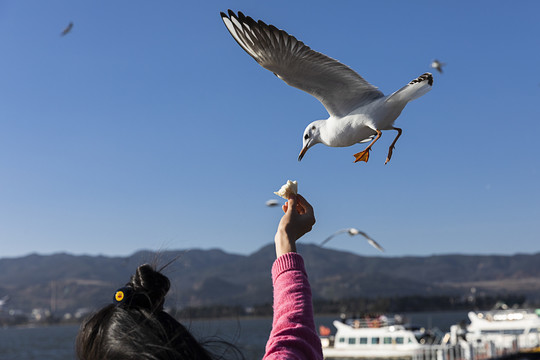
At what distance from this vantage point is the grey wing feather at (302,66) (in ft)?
7.81

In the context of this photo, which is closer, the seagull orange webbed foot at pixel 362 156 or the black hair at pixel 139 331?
the black hair at pixel 139 331

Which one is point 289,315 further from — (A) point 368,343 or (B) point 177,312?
(A) point 368,343

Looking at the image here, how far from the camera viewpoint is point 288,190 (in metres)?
1.61

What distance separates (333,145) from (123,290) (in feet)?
3.07

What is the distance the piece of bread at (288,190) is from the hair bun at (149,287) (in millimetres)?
345

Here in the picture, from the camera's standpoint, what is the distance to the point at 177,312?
1.54 m

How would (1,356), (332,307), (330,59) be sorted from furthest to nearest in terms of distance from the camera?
(332,307), (1,356), (330,59)

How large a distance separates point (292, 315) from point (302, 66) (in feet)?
4.92

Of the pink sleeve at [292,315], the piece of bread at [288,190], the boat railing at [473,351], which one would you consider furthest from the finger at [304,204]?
the boat railing at [473,351]

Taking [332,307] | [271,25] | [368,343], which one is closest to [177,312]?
[271,25]

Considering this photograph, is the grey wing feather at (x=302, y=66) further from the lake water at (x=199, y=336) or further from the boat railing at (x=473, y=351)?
the boat railing at (x=473, y=351)

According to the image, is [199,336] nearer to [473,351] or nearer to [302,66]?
[302,66]

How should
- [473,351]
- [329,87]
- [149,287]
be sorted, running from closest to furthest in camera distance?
[149,287] < [329,87] < [473,351]

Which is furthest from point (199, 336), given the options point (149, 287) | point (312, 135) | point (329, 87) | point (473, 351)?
point (473, 351)
